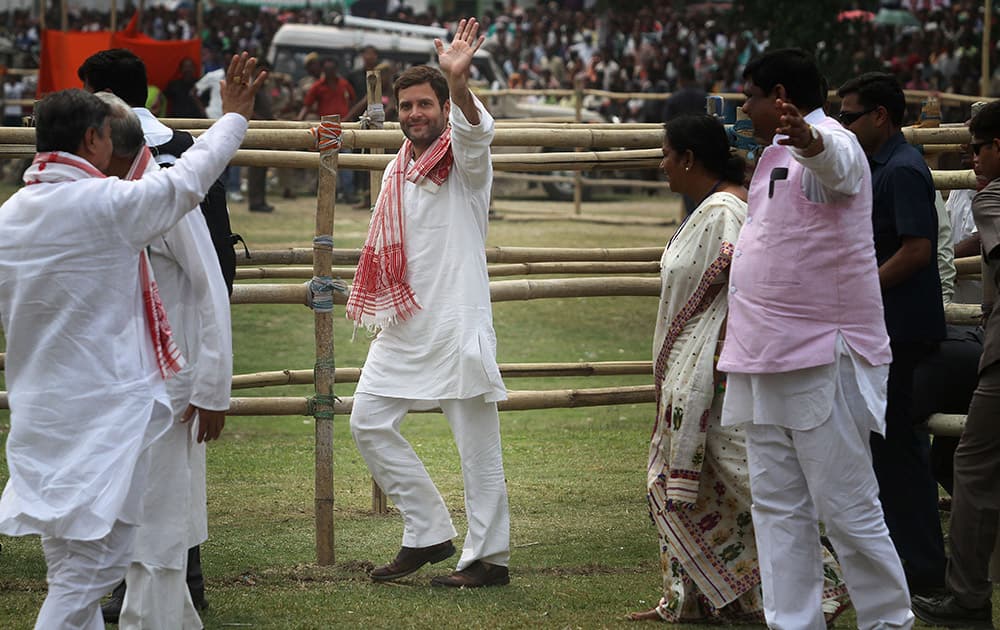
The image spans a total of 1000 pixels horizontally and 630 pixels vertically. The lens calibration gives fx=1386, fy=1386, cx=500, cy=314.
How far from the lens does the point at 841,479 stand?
12.6 feet

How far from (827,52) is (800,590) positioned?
16090 millimetres

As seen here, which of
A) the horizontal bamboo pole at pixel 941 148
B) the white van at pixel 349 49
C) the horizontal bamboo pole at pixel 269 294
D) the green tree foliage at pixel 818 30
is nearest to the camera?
the horizontal bamboo pole at pixel 269 294

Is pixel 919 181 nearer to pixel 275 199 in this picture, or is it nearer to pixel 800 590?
pixel 800 590

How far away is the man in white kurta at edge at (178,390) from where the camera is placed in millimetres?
3730

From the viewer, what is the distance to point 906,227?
4.37 m

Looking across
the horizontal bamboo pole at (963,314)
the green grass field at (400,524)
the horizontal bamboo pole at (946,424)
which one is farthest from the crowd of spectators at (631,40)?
the horizontal bamboo pole at (946,424)

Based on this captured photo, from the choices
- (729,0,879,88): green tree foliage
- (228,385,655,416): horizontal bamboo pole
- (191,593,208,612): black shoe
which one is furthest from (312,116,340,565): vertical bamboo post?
(729,0,879,88): green tree foliage

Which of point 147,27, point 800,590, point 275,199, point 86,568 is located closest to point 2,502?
point 86,568

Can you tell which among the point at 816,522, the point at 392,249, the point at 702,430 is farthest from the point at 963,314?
the point at 392,249

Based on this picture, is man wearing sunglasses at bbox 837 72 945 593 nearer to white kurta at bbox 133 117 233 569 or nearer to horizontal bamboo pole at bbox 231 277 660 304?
Result: horizontal bamboo pole at bbox 231 277 660 304

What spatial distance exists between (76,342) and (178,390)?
42 cm

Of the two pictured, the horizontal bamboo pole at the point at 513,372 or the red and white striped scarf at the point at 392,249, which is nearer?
the red and white striped scarf at the point at 392,249

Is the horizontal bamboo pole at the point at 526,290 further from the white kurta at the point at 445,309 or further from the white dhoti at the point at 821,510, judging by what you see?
the white dhoti at the point at 821,510

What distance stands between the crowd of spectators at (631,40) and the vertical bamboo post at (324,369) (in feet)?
39.3
